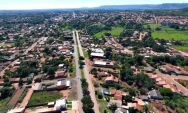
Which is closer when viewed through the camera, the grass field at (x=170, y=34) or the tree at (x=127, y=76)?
the tree at (x=127, y=76)

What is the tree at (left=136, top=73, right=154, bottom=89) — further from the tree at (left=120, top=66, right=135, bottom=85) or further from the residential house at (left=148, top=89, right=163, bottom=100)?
the residential house at (left=148, top=89, right=163, bottom=100)

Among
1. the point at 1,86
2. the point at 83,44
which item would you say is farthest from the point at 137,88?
the point at 83,44

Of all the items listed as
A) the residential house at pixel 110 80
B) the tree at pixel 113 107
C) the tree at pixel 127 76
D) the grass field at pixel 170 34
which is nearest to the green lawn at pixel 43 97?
the tree at pixel 113 107

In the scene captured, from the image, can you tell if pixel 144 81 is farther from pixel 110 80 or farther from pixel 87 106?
pixel 87 106

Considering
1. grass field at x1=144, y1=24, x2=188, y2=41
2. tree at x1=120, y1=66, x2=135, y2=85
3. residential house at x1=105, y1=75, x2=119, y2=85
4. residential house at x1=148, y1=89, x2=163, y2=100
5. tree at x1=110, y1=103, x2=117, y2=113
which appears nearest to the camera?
tree at x1=110, y1=103, x2=117, y2=113

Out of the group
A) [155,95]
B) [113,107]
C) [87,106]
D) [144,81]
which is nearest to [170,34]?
[144,81]

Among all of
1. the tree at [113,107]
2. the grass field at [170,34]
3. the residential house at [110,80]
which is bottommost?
the grass field at [170,34]

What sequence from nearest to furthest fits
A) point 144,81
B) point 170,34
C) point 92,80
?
point 144,81, point 92,80, point 170,34

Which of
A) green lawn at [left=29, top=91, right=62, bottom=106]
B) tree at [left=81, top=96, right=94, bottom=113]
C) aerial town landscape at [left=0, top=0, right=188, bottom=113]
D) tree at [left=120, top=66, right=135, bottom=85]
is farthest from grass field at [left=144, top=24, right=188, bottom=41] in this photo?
tree at [left=81, top=96, right=94, bottom=113]

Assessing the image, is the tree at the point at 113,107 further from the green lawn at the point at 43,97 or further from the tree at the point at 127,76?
the tree at the point at 127,76
